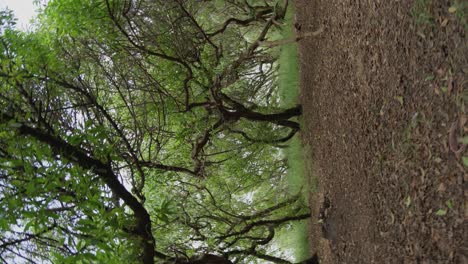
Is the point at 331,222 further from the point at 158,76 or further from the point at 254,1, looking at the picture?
the point at 254,1

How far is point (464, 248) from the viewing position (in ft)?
9.58

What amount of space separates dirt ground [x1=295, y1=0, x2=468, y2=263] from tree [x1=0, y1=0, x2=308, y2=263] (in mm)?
1670

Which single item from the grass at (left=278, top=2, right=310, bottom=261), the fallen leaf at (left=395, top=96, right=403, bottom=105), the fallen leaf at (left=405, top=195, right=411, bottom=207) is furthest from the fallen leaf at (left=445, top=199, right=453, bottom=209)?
the grass at (left=278, top=2, right=310, bottom=261)

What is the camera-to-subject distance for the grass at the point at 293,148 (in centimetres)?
816

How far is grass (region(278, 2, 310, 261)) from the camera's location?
8.16 meters

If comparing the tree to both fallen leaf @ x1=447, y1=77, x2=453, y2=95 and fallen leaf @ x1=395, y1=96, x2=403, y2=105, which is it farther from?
fallen leaf @ x1=447, y1=77, x2=453, y2=95

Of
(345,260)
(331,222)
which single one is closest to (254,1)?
(331,222)

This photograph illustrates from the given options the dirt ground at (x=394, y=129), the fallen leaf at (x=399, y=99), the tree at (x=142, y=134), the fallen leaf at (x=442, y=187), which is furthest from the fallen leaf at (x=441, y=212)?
the tree at (x=142, y=134)

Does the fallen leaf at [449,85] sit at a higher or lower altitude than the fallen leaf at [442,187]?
higher

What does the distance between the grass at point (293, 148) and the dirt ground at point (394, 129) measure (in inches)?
66.2

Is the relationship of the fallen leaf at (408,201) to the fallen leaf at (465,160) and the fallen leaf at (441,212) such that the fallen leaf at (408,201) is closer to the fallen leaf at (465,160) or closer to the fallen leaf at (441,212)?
the fallen leaf at (441,212)

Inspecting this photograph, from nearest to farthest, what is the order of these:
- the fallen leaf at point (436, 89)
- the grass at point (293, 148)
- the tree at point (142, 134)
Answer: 1. the fallen leaf at point (436, 89)
2. the tree at point (142, 134)
3. the grass at point (293, 148)

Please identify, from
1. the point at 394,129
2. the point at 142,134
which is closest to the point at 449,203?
the point at 394,129

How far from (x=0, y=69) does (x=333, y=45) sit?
3262 mm
